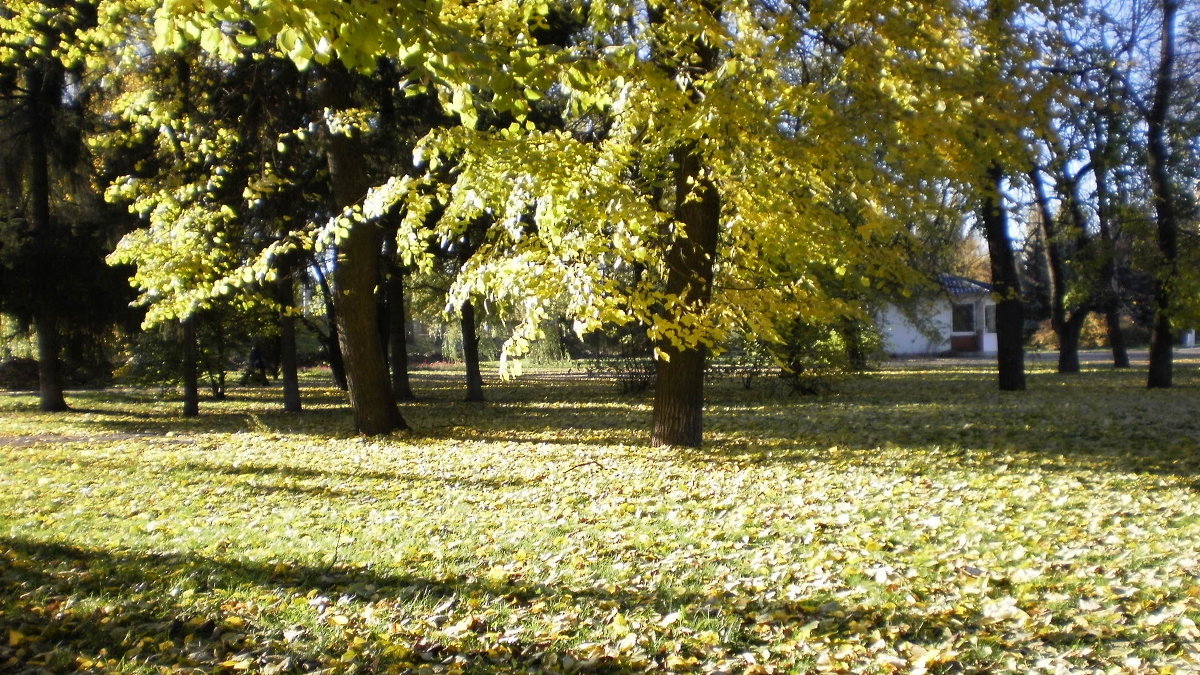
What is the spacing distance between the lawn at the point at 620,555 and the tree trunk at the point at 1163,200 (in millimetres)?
7171

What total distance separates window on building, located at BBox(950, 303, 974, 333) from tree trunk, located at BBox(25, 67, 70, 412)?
3721 centimetres

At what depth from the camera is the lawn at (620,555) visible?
149 inches

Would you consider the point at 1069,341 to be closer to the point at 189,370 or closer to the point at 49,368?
the point at 189,370

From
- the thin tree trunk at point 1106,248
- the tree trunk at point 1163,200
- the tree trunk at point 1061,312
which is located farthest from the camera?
the tree trunk at point 1061,312

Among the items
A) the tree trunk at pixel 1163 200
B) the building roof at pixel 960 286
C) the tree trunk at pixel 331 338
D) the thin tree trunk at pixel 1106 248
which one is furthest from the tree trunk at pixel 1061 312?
the tree trunk at pixel 331 338

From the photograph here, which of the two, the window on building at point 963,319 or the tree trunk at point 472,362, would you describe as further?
the window on building at point 963,319

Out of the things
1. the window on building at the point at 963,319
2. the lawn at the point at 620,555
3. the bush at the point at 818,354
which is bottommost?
the lawn at the point at 620,555

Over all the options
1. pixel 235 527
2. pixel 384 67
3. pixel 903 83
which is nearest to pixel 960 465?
pixel 903 83

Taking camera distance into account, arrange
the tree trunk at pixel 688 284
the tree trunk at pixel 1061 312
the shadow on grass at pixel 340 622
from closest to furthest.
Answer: the shadow on grass at pixel 340 622 → the tree trunk at pixel 688 284 → the tree trunk at pixel 1061 312

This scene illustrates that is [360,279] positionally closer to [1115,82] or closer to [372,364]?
[372,364]

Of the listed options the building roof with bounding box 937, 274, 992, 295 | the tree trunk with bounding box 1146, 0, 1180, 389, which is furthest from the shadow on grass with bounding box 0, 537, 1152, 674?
the building roof with bounding box 937, 274, 992, 295

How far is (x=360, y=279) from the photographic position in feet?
41.8

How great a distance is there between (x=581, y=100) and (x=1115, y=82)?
12.9 meters

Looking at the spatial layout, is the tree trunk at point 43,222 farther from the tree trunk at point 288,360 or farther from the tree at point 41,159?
the tree trunk at point 288,360
